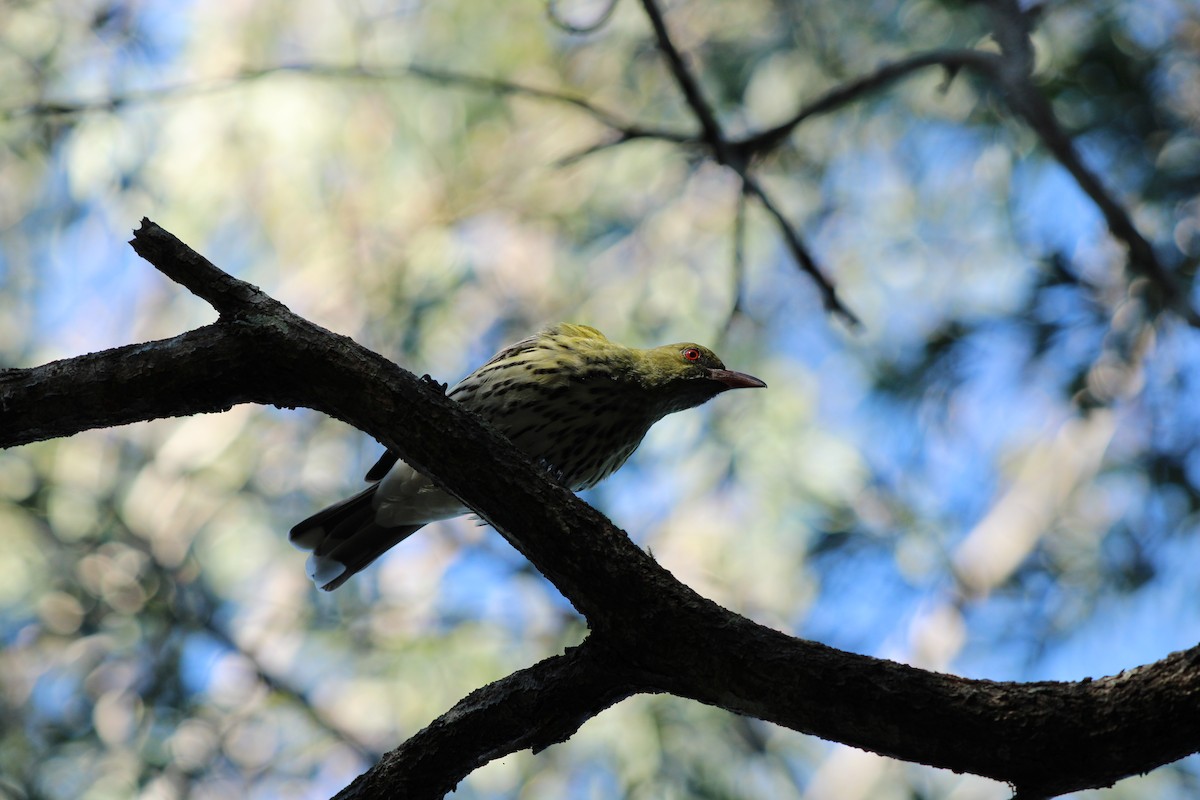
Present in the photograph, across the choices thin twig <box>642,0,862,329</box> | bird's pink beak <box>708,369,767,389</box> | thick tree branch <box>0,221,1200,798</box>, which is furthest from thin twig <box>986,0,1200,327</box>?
thick tree branch <box>0,221,1200,798</box>

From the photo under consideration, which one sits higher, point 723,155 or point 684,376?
point 723,155

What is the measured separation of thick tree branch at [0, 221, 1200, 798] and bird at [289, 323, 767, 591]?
5.35 feet

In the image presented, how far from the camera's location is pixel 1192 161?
5727mm

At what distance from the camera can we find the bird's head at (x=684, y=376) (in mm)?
4902

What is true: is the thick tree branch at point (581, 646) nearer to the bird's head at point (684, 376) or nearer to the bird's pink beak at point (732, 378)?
the bird's head at point (684, 376)

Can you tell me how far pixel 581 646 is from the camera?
277 centimetres

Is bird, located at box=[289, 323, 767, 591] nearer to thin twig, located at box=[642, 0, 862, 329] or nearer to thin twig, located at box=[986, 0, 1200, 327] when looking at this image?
thin twig, located at box=[642, 0, 862, 329]

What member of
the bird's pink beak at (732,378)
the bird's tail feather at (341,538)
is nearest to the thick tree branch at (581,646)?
the bird's tail feather at (341,538)

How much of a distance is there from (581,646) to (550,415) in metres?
1.96

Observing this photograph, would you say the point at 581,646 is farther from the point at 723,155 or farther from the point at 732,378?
the point at 723,155

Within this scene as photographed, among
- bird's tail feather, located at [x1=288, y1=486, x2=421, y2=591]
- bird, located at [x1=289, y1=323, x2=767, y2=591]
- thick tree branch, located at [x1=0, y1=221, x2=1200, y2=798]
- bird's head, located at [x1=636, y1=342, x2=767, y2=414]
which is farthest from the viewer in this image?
bird's tail feather, located at [x1=288, y1=486, x2=421, y2=591]

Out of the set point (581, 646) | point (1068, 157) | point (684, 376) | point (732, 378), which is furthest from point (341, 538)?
point (1068, 157)

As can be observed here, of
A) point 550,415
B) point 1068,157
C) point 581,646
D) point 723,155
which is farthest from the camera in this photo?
point 723,155

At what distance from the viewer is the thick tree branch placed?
2.33 metres
